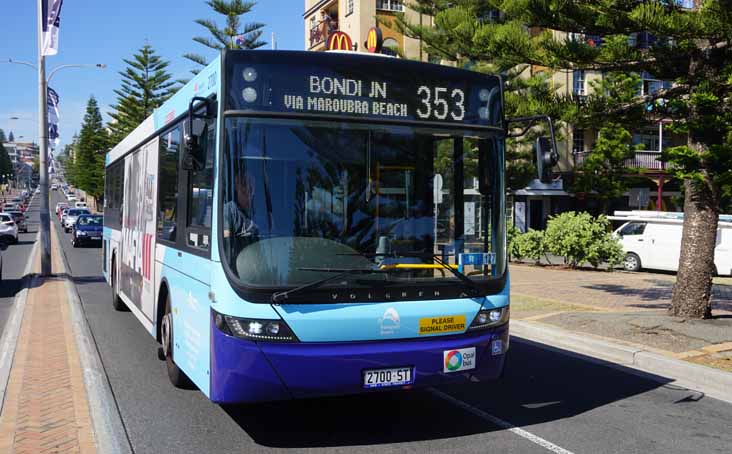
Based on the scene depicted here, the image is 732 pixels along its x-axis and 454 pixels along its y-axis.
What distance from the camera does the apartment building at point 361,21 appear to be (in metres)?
39.8

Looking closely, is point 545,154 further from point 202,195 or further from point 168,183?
point 168,183

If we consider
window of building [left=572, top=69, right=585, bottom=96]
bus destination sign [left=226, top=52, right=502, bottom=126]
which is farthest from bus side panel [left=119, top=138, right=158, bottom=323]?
window of building [left=572, top=69, right=585, bottom=96]

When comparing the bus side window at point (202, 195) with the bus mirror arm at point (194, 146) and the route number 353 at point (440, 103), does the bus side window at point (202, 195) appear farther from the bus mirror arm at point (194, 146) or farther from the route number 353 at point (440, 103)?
the route number 353 at point (440, 103)

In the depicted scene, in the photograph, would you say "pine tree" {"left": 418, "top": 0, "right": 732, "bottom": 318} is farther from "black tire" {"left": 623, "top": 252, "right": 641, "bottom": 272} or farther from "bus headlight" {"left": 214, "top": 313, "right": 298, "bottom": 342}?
"black tire" {"left": 623, "top": 252, "right": 641, "bottom": 272}

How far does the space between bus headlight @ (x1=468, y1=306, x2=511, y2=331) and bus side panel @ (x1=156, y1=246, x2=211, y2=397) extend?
205cm

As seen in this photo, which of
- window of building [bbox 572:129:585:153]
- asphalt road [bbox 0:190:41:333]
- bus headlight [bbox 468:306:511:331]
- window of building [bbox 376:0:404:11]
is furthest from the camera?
window of building [bbox 572:129:585:153]

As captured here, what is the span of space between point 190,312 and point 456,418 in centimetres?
241

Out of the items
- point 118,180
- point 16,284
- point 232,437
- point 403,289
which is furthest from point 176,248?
point 16,284

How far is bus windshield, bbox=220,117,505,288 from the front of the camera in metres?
5.48

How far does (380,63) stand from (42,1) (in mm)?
15776

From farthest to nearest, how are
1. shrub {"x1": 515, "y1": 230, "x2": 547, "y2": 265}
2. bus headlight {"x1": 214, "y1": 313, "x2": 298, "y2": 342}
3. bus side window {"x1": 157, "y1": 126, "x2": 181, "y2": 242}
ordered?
1. shrub {"x1": 515, "y1": 230, "x2": 547, "y2": 265}
2. bus side window {"x1": 157, "y1": 126, "x2": 181, "y2": 242}
3. bus headlight {"x1": 214, "y1": 313, "x2": 298, "y2": 342}

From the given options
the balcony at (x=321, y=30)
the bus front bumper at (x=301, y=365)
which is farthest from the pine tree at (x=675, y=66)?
the balcony at (x=321, y=30)

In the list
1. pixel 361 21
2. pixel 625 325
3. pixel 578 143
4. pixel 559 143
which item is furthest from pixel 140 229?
pixel 578 143

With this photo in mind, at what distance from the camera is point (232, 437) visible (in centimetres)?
588
